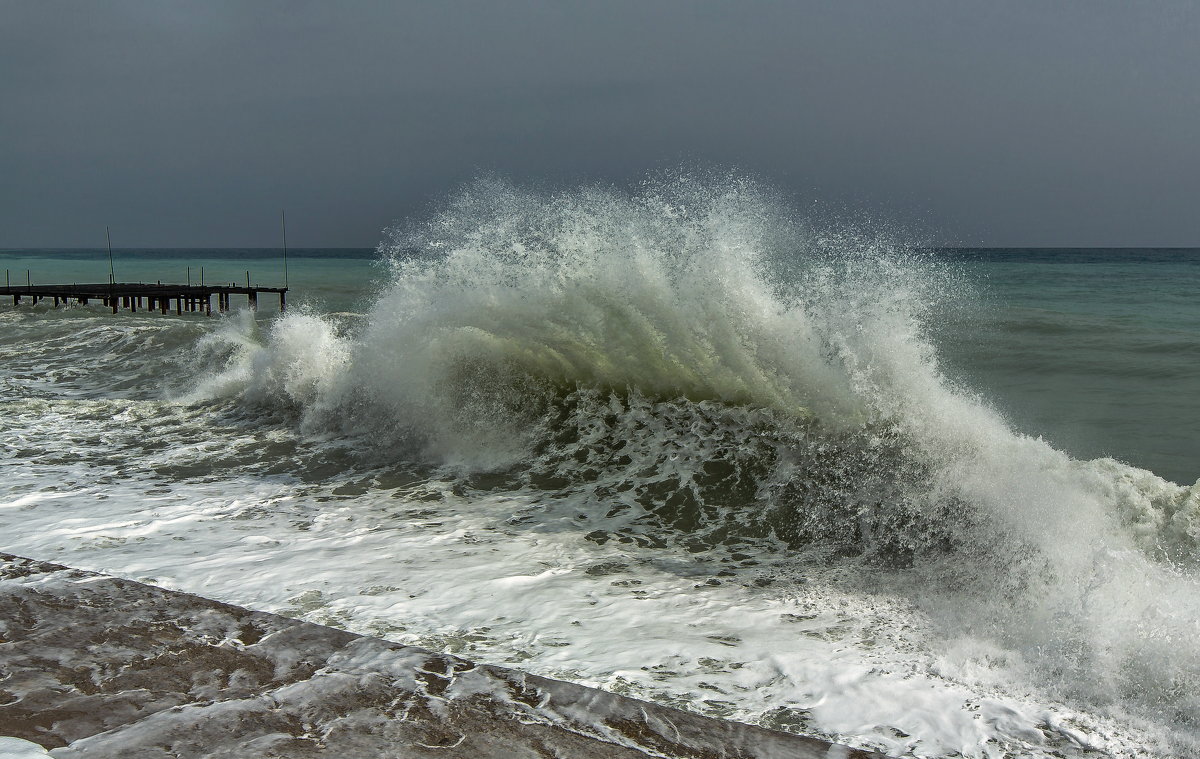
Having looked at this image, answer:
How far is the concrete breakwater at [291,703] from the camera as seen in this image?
106 inches

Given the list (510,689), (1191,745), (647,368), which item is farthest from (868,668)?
(647,368)

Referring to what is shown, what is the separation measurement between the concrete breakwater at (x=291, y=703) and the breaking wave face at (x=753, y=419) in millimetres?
1916

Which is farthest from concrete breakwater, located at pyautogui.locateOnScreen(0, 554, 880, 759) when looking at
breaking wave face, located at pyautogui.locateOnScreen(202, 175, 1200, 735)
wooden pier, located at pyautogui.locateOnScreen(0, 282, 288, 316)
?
wooden pier, located at pyautogui.locateOnScreen(0, 282, 288, 316)

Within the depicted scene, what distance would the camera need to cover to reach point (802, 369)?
7641 mm

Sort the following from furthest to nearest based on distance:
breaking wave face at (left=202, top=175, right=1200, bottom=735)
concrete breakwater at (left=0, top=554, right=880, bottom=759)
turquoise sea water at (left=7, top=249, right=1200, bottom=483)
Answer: turquoise sea water at (left=7, top=249, right=1200, bottom=483), breaking wave face at (left=202, top=175, right=1200, bottom=735), concrete breakwater at (left=0, top=554, right=880, bottom=759)

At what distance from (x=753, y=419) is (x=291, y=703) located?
5231 mm

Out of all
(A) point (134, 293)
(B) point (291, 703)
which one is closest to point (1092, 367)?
(B) point (291, 703)

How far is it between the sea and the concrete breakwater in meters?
0.52

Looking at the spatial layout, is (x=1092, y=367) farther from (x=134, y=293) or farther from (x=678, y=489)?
(x=134, y=293)

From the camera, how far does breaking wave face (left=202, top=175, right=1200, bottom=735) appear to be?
4.34 m

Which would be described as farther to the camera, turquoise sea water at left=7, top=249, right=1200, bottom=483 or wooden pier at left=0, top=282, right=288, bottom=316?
wooden pier at left=0, top=282, right=288, bottom=316

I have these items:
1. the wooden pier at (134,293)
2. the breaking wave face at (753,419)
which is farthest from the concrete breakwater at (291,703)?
the wooden pier at (134,293)

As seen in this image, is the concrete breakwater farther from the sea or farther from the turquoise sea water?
the turquoise sea water

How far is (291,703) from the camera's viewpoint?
2943 millimetres
